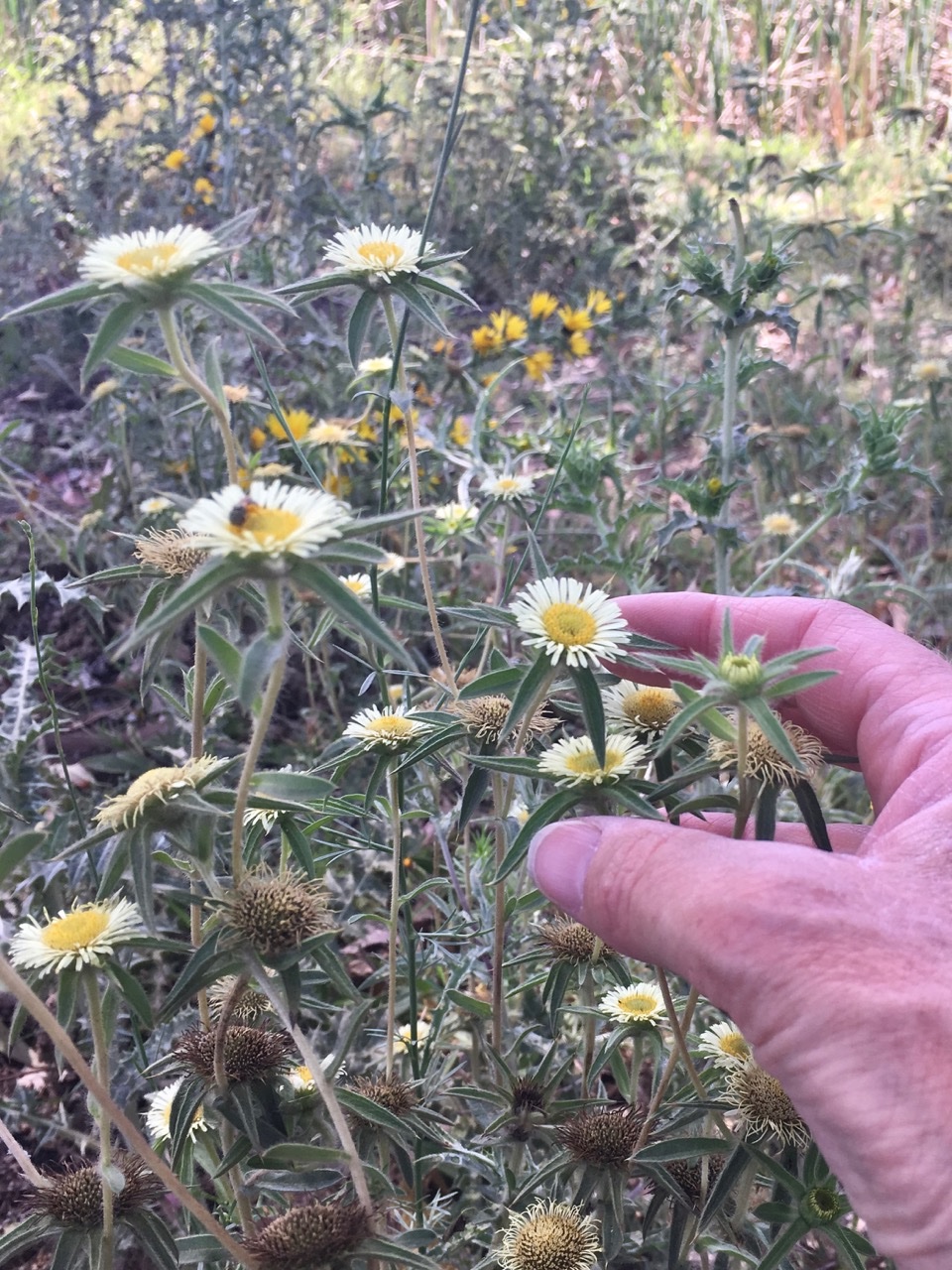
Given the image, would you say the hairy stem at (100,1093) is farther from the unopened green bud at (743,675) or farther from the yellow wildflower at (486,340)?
the yellow wildflower at (486,340)

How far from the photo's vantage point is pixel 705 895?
1051 mm

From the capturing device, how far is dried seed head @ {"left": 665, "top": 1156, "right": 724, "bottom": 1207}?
4.21ft

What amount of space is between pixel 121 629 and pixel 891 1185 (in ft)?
8.60

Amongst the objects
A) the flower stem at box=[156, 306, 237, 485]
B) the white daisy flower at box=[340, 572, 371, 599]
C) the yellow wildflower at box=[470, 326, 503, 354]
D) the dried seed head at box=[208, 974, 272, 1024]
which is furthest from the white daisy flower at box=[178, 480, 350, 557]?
the yellow wildflower at box=[470, 326, 503, 354]

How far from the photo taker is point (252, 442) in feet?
11.1

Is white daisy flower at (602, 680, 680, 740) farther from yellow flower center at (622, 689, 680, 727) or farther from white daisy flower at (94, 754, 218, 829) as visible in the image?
white daisy flower at (94, 754, 218, 829)

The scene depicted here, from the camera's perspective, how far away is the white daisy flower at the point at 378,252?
1.32m

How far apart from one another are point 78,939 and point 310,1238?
348 millimetres

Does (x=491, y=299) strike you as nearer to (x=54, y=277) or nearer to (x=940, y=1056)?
(x=54, y=277)

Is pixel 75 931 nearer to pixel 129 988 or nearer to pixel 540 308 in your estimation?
pixel 129 988

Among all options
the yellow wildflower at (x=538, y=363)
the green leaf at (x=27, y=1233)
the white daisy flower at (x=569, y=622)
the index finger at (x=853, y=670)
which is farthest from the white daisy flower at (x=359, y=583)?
the yellow wildflower at (x=538, y=363)

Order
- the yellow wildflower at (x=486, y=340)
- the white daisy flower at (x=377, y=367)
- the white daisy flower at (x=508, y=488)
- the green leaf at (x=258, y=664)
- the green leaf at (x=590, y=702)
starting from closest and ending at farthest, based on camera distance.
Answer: the green leaf at (x=258, y=664)
the green leaf at (x=590, y=702)
the white daisy flower at (x=508, y=488)
the white daisy flower at (x=377, y=367)
the yellow wildflower at (x=486, y=340)

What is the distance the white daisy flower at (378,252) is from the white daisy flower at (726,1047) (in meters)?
1.02

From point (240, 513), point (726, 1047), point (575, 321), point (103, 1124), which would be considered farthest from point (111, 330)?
point (575, 321)
